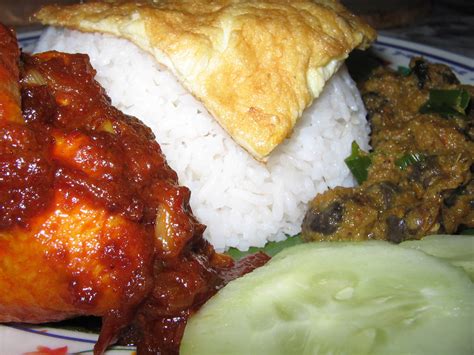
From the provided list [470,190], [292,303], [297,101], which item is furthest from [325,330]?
[470,190]

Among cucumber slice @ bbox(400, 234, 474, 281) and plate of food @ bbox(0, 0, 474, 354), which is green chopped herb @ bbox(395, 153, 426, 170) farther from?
cucumber slice @ bbox(400, 234, 474, 281)

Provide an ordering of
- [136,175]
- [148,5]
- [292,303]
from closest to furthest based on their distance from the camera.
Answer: [292,303]
[136,175]
[148,5]

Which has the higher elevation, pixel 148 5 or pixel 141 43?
pixel 148 5

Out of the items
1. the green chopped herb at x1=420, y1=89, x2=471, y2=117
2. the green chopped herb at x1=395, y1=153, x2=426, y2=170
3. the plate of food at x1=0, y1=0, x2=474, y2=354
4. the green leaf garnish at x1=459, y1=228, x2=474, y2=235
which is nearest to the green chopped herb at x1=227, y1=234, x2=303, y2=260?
the plate of food at x1=0, y1=0, x2=474, y2=354

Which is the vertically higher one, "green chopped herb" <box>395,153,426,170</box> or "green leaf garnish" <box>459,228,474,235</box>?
"green chopped herb" <box>395,153,426,170</box>

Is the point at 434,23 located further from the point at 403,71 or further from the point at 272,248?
the point at 272,248

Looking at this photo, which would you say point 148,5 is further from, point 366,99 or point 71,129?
point 366,99
